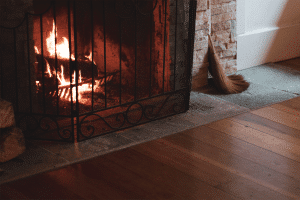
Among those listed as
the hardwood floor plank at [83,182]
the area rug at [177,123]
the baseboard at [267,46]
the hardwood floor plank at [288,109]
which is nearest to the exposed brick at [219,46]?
the baseboard at [267,46]

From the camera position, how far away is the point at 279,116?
313 centimetres

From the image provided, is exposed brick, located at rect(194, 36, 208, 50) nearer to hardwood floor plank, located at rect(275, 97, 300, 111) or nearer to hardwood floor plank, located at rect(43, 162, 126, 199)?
hardwood floor plank, located at rect(275, 97, 300, 111)

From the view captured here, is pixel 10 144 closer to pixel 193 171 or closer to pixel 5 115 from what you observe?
pixel 5 115

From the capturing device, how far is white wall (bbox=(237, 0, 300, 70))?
12.9ft

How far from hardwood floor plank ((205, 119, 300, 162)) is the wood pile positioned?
47.8 inches

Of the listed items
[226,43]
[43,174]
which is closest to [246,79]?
[226,43]

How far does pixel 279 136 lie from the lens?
2.82 metres

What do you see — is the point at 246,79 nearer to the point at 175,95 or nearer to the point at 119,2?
the point at 175,95

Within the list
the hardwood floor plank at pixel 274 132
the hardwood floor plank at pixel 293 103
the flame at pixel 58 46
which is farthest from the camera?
the hardwood floor plank at pixel 293 103

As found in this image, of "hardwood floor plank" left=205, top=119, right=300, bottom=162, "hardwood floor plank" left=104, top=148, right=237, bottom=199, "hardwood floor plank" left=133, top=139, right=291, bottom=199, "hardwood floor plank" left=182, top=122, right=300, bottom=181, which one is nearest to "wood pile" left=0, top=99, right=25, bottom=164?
"hardwood floor plank" left=104, top=148, right=237, bottom=199

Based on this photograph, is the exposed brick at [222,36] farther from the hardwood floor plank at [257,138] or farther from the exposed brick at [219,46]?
the hardwood floor plank at [257,138]

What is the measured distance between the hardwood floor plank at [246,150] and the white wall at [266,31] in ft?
4.29

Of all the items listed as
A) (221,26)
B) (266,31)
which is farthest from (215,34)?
(266,31)

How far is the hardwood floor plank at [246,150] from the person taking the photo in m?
2.43
